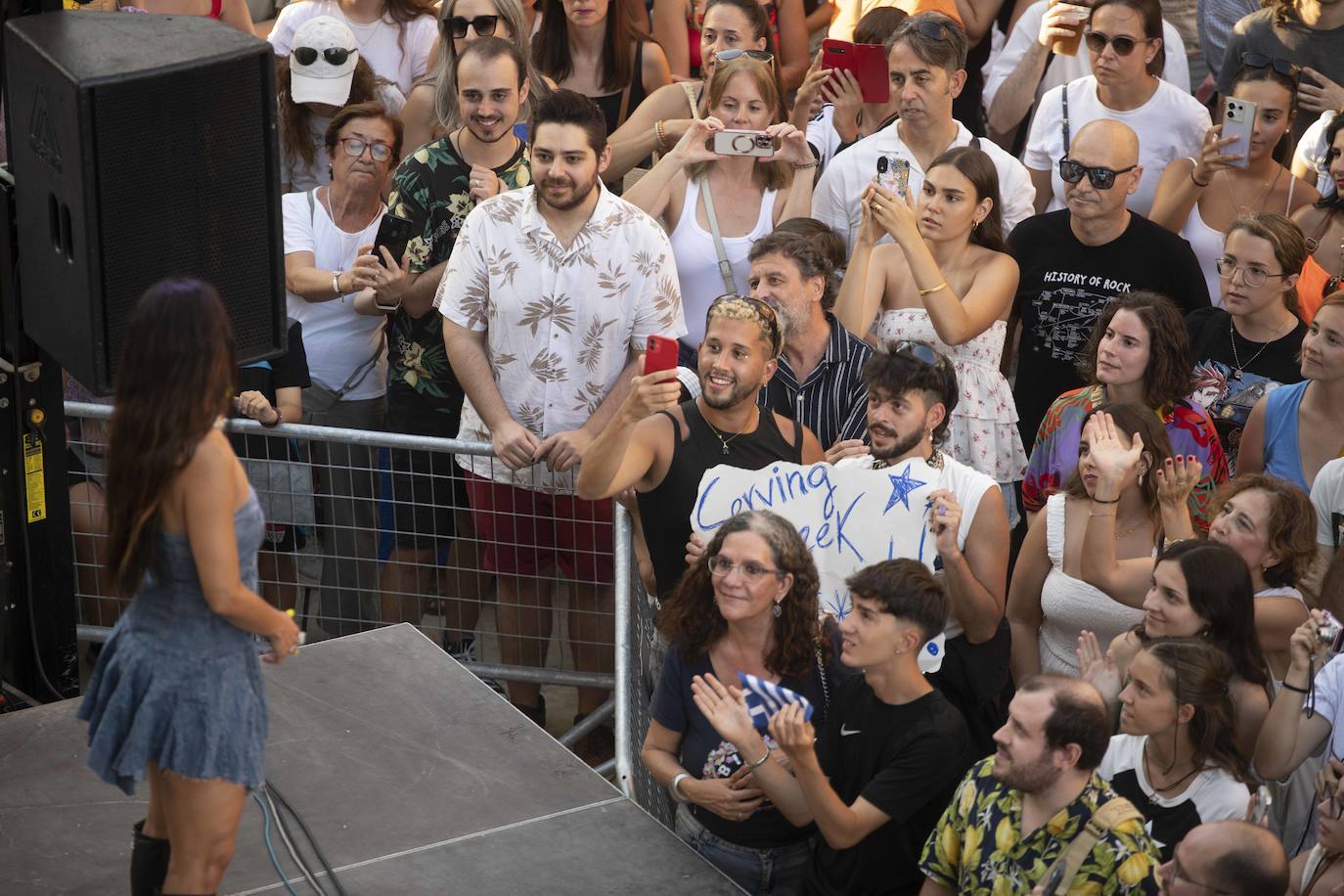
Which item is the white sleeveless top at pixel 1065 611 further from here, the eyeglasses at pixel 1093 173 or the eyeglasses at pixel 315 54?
the eyeglasses at pixel 315 54

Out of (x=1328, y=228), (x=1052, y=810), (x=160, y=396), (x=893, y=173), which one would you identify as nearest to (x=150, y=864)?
(x=160, y=396)

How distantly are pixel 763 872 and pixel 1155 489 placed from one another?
1.52 metres

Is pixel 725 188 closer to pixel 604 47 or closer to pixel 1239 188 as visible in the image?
→ pixel 604 47

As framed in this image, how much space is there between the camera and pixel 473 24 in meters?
6.02

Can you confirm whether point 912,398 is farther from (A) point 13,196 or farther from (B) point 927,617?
(A) point 13,196

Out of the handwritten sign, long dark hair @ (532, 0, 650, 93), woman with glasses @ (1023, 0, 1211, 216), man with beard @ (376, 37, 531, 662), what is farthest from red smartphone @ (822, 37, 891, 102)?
the handwritten sign

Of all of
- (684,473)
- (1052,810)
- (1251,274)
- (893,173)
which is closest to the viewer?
(1052,810)

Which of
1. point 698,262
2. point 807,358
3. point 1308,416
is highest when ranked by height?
point 698,262

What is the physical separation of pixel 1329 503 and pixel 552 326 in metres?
2.31

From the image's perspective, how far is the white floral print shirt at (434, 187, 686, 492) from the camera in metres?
5.20

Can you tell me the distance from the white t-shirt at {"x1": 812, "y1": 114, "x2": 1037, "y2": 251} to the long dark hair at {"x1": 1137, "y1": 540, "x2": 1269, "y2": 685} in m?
1.99

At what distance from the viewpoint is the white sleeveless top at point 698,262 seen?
5.66 metres

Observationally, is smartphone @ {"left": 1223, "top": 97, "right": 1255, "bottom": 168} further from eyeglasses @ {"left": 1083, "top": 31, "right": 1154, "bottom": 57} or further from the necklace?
the necklace

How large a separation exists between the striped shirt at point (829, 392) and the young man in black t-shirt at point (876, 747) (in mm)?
926
